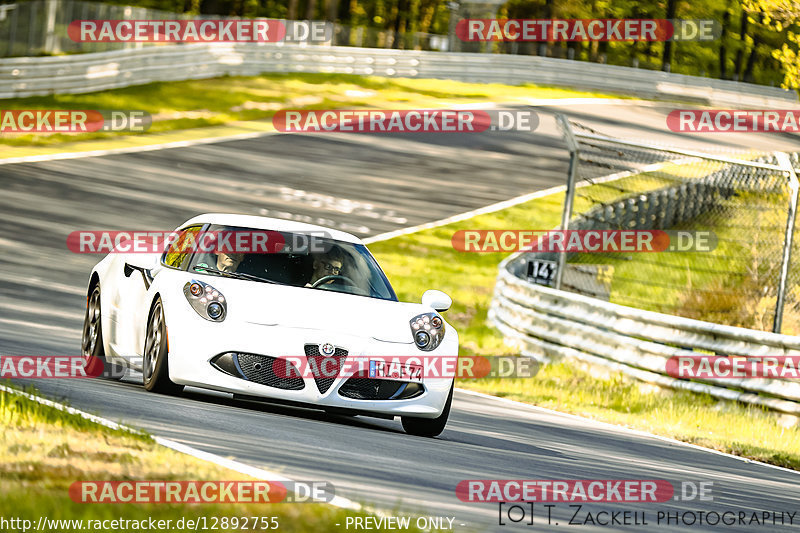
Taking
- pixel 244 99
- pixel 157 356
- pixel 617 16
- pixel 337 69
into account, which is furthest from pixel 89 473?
pixel 617 16

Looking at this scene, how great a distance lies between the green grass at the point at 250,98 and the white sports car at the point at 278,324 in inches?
761

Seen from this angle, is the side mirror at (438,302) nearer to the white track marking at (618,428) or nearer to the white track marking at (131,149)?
the white track marking at (618,428)

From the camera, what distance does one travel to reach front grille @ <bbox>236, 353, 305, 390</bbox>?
8508 millimetres

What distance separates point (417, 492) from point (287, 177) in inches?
878

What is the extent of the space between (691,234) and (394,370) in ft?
39.2

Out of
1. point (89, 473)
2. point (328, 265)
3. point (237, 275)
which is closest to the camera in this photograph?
point (89, 473)

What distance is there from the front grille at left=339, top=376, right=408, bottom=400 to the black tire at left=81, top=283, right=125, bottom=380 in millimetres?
2474

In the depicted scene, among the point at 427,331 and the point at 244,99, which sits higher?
the point at 427,331

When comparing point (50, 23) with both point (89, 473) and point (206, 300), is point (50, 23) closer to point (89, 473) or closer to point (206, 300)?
point (206, 300)

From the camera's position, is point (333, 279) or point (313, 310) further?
point (333, 279)

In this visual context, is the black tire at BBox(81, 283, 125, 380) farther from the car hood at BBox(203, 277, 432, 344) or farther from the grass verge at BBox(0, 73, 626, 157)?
the grass verge at BBox(0, 73, 626, 157)

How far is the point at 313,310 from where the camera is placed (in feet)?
28.8

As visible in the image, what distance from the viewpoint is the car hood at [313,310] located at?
8633 mm


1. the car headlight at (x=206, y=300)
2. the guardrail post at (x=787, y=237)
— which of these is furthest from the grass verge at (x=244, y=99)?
the car headlight at (x=206, y=300)
